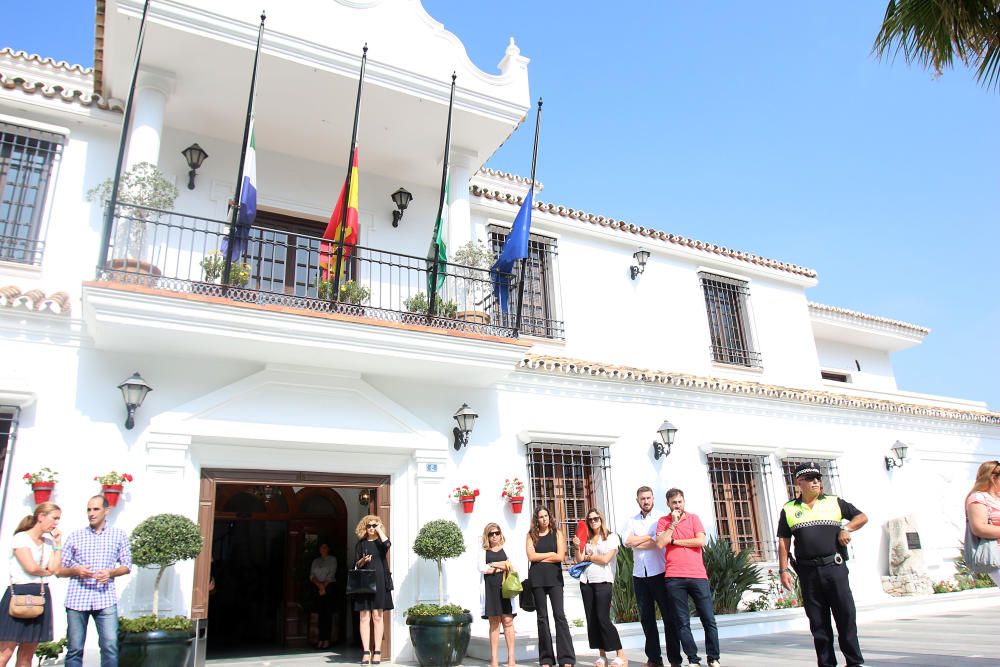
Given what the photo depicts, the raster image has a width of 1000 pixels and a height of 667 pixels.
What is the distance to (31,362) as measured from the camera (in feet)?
24.6

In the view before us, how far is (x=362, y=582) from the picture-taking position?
7840mm

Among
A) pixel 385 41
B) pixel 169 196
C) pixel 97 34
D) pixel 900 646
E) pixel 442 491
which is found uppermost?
pixel 385 41

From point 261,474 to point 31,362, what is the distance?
8.55 ft

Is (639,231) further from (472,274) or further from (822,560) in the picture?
(822,560)

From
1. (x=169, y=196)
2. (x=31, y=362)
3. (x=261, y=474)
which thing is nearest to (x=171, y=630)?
(x=261, y=474)

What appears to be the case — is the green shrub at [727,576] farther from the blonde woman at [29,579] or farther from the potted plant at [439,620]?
the blonde woman at [29,579]

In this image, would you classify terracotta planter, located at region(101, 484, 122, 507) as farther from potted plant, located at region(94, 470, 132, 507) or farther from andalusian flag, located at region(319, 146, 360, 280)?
andalusian flag, located at region(319, 146, 360, 280)

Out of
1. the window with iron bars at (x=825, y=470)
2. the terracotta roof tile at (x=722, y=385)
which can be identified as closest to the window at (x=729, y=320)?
the terracotta roof tile at (x=722, y=385)

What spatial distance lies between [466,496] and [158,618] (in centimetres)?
356

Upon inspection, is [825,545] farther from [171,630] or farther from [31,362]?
[31,362]

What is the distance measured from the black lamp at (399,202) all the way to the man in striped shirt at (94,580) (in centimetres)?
576

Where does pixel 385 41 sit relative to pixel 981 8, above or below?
above

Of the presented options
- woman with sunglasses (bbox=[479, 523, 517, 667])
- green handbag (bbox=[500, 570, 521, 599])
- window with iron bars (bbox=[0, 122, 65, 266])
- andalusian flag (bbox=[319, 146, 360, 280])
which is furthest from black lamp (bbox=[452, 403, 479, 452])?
window with iron bars (bbox=[0, 122, 65, 266])

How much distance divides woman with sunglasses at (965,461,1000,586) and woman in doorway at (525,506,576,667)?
355cm
